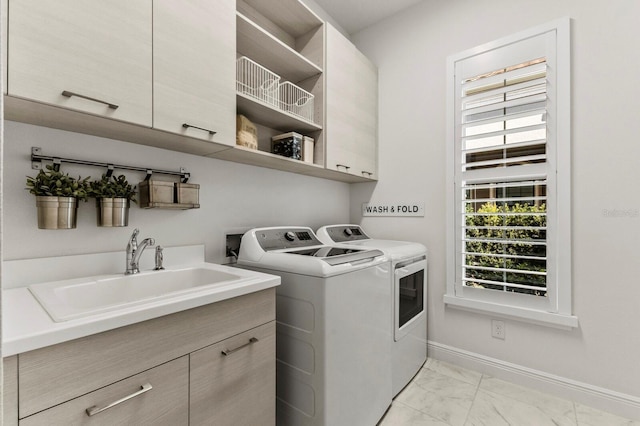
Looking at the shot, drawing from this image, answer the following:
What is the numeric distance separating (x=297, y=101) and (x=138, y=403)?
1789 millimetres

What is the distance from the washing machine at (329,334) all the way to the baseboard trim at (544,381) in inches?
31.4

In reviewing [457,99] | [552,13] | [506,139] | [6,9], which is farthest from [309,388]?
[552,13]

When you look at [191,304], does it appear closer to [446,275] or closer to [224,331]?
[224,331]

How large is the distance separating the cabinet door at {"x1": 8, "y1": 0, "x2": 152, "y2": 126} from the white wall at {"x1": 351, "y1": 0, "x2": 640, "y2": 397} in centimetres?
199

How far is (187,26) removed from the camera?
1.31 metres

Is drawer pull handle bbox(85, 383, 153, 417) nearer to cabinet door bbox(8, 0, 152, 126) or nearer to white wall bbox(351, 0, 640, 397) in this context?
cabinet door bbox(8, 0, 152, 126)

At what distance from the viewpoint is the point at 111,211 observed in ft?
4.29

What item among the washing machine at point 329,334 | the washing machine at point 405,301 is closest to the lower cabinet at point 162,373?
the washing machine at point 329,334

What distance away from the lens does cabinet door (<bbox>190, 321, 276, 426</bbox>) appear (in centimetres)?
106

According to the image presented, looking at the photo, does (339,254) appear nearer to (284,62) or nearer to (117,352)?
(117,352)

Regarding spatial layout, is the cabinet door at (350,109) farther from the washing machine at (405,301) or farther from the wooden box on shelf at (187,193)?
the wooden box on shelf at (187,193)

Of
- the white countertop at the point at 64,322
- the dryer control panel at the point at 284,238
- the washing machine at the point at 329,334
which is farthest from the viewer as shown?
the dryer control panel at the point at 284,238

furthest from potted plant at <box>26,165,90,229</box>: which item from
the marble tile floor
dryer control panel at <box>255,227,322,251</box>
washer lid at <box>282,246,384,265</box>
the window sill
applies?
the window sill

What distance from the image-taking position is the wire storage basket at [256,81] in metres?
1.68
